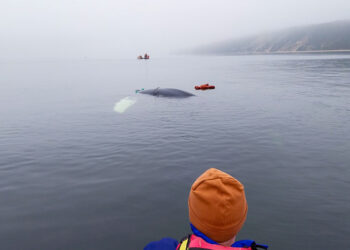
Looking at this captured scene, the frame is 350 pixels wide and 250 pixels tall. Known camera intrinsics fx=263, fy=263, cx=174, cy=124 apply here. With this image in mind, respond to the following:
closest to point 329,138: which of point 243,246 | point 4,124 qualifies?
point 243,246

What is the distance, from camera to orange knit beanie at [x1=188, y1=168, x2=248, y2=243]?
3100 millimetres

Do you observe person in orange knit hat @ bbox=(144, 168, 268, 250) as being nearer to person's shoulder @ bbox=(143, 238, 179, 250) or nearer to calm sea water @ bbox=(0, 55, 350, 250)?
person's shoulder @ bbox=(143, 238, 179, 250)

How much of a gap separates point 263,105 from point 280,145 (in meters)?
10.4

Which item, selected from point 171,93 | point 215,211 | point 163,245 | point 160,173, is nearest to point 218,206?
point 215,211

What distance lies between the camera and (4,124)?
1855 cm

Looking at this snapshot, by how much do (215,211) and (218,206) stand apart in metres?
0.07

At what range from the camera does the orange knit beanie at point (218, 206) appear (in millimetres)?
3100

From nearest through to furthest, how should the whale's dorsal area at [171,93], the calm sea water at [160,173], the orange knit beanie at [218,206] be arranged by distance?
the orange knit beanie at [218,206] → the calm sea water at [160,173] → the whale's dorsal area at [171,93]

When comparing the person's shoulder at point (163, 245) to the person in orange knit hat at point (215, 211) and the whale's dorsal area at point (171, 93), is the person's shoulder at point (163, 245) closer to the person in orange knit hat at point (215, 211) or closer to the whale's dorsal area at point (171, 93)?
the person in orange knit hat at point (215, 211)

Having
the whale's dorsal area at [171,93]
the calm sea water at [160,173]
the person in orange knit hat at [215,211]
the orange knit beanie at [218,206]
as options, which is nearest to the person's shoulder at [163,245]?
the person in orange knit hat at [215,211]

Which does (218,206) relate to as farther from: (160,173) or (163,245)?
(160,173)

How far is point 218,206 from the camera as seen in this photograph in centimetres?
310

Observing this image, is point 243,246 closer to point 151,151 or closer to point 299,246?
point 299,246

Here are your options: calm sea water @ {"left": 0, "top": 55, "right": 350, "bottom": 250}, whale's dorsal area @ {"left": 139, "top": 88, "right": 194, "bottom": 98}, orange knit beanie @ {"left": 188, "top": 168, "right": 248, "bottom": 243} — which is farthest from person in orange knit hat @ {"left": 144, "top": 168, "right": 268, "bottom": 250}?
whale's dorsal area @ {"left": 139, "top": 88, "right": 194, "bottom": 98}
